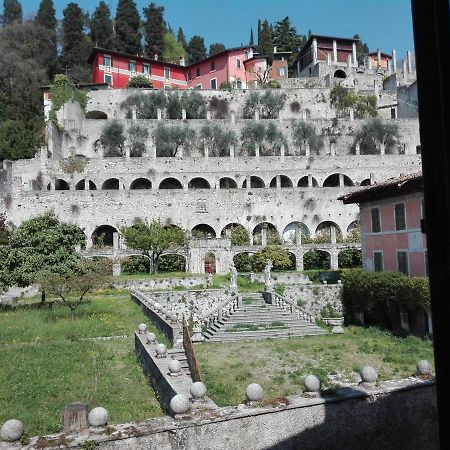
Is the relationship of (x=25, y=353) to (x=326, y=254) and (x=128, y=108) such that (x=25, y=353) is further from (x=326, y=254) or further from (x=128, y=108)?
(x=128, y=108)

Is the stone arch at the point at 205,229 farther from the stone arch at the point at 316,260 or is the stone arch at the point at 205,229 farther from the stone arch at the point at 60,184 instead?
the stone arch at the point at 60,184

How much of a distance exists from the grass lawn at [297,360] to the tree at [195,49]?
244 ft

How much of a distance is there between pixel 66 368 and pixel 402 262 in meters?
17.1

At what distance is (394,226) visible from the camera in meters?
24.7

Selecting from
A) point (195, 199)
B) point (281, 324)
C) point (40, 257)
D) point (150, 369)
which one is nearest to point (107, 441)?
point (150, 369)

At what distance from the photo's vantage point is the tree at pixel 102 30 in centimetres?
7481

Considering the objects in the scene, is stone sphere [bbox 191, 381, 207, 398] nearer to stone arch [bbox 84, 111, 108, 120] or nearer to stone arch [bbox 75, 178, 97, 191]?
stone arch [bbox 75, 178, 97, 191]

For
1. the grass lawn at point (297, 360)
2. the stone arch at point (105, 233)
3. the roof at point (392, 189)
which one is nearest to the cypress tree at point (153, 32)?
the stone arch at point (105, 233)

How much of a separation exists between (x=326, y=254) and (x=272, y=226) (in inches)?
311

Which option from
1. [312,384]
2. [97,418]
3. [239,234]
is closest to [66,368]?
[97,418]

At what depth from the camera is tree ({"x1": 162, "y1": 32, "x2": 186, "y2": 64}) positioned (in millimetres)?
83688

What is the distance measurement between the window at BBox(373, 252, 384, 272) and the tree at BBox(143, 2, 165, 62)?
202 ft

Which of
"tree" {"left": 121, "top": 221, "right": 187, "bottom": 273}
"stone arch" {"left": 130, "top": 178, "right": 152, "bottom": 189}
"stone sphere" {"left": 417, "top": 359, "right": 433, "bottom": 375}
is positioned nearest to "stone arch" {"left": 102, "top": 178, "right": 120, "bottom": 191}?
"stone arch" {"left": 130, "top": 178, "right": 152, "bottom": 189}

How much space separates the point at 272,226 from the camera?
157 ft
